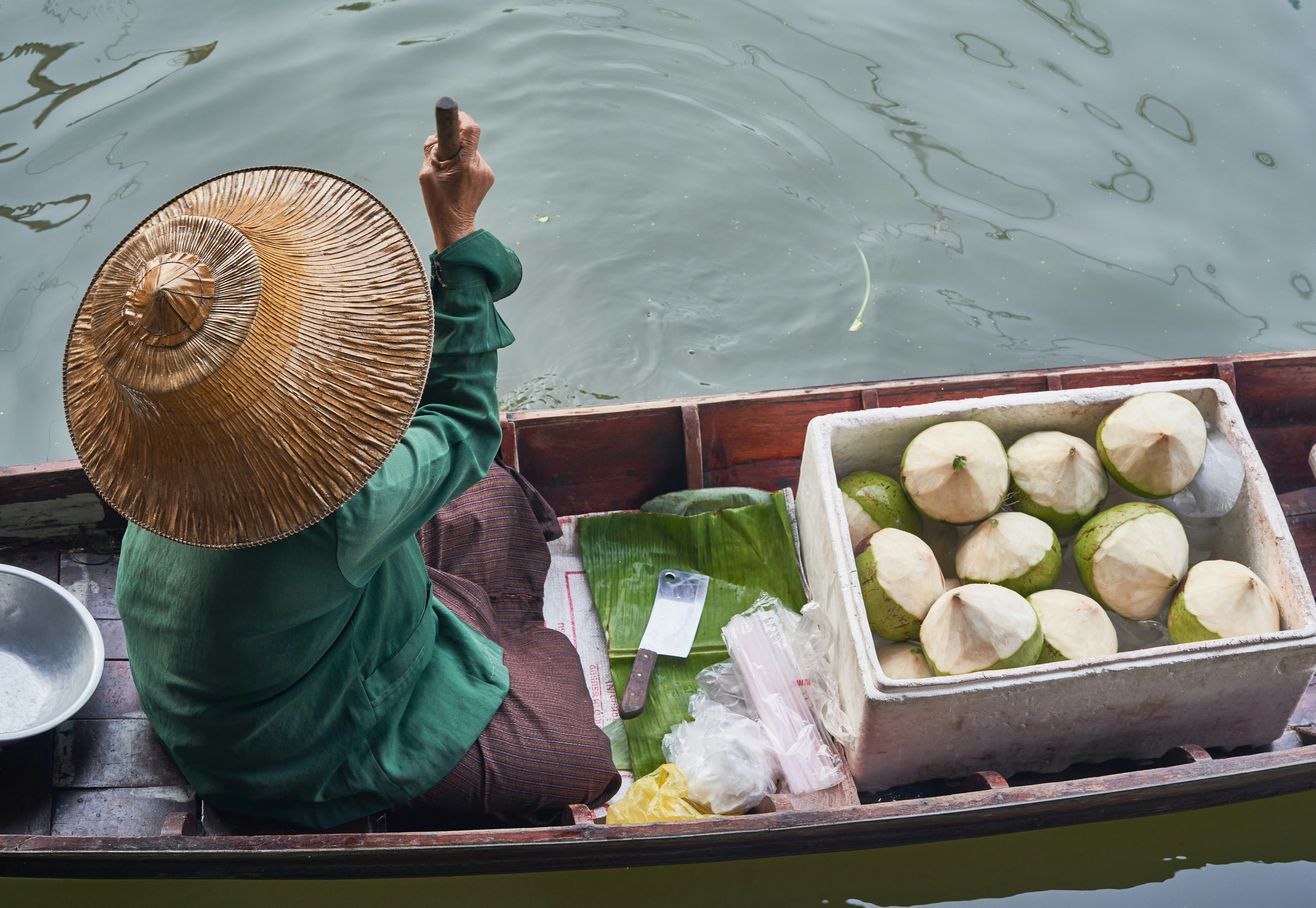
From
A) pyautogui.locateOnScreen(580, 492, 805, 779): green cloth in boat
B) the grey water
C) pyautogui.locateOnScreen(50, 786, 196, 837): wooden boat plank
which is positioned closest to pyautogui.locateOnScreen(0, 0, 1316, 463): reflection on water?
the grey water

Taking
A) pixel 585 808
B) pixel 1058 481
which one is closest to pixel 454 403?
pixel 585 808

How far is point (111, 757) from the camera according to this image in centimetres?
206

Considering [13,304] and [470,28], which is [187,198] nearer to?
[13,304]

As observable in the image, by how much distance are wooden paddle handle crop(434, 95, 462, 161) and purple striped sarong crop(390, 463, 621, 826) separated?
101cm

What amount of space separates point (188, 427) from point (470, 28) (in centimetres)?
404

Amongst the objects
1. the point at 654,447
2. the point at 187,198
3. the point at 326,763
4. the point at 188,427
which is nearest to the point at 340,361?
the point at 188,427

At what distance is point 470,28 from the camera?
4664 mm

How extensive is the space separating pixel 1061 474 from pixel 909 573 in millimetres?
416

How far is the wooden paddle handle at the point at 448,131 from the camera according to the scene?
1.38 metres

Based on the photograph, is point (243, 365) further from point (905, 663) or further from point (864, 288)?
point (864, 288)

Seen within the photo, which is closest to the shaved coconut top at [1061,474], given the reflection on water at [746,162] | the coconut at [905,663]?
the coconut at [905,663]

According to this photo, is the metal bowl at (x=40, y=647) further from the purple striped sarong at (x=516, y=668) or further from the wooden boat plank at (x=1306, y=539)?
the wooden boat plank at (x=1306, y=539)

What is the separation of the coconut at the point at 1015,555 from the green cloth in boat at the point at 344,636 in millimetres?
1045

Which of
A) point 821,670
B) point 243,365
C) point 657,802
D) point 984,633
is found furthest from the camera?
point 821,670
